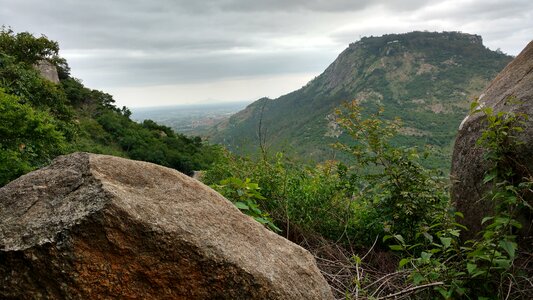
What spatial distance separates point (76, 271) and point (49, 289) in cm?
17

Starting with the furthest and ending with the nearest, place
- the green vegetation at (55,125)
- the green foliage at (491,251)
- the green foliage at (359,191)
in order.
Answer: the green vegetation at (55,125) → the green foliage at (359,191) → the green foliage at (491,251)

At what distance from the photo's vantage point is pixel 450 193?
16.8ft

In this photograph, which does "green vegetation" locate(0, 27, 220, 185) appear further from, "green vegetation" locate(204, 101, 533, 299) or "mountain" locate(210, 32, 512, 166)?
"mountain" locate(210, 32, 512, 166)

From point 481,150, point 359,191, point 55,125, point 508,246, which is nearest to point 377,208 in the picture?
point 359,191

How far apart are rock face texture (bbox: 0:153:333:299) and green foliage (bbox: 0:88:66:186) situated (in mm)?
8093

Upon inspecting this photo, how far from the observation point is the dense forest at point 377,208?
3.24 m

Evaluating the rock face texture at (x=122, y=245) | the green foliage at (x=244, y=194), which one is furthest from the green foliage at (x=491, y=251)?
the green foliage at (x=244, y=194)

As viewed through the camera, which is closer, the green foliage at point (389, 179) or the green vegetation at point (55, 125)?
the green foliage at point (389, 179)

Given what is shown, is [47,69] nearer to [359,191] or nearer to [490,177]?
[359,191]

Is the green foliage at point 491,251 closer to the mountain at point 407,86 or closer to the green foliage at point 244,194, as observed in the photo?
the green foliage at point 244,194

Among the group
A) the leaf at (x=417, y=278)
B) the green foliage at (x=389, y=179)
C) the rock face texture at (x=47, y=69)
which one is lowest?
the leaf at (x=417, y=278)

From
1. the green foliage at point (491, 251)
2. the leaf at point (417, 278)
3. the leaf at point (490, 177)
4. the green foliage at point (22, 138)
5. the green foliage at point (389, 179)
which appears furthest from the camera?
the green foliage at point (22, 138)

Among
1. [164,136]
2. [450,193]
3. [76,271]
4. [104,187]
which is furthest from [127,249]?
[164,136]

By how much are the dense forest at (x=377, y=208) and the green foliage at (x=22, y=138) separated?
0.11 feet
